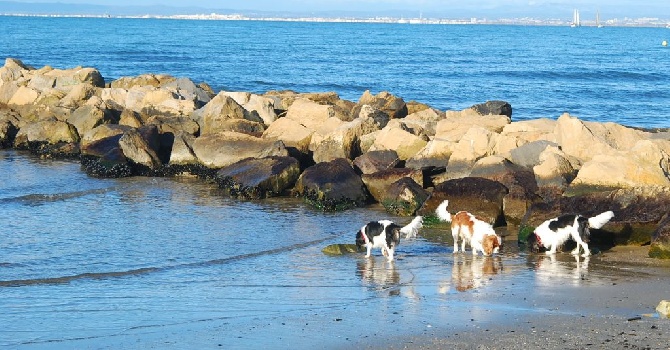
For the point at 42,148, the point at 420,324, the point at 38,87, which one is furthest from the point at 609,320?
the point at 38,87

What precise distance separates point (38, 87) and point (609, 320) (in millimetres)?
25463

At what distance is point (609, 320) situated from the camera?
31.8ft

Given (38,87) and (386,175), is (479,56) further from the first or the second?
(386,175)

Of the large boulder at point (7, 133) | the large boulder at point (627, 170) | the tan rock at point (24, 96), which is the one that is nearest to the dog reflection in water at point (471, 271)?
the large boulder at point (627, 170)

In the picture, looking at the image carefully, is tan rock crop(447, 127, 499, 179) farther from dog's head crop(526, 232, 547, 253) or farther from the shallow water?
dog's head crop(526, 232, 547, 253)

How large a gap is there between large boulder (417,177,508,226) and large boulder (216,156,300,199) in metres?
3.59

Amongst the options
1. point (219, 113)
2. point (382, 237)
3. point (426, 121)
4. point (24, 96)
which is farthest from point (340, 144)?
point (24, 96)

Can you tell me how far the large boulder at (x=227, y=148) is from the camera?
69.4 feet

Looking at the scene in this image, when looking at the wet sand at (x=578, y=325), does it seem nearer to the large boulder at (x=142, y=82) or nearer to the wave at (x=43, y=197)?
the wave at (x=43, y=197)

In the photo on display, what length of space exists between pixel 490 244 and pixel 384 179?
506cm

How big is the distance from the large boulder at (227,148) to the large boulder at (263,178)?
3.62 feet

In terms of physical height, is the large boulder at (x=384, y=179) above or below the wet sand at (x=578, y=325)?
below

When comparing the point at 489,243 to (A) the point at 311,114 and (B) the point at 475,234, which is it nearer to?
(B) the point at 475,234

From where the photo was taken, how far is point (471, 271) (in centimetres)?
1254
